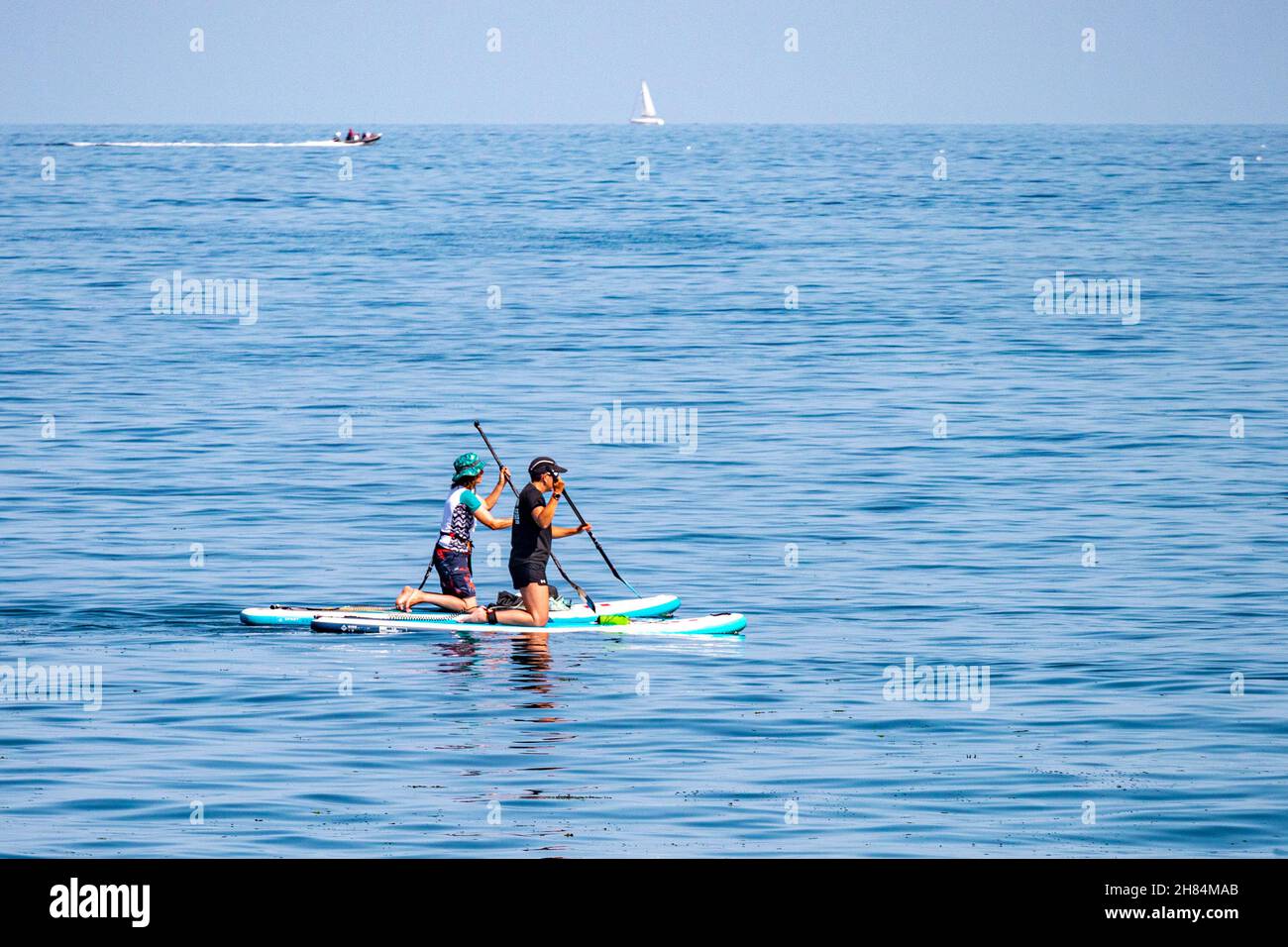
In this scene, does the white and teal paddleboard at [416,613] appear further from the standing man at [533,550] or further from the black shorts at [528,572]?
the black shorts at [528,572]

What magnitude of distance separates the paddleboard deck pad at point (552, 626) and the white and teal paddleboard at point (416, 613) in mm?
33

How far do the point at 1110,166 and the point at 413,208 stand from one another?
72545 millimetres

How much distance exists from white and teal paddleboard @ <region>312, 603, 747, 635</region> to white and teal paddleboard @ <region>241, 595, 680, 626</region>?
2 cm

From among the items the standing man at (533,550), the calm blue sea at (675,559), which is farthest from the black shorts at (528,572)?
the calm blue sea at (675,559)

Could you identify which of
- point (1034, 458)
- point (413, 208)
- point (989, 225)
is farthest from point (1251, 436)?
point (413, 208)

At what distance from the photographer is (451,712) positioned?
16578 millimetres

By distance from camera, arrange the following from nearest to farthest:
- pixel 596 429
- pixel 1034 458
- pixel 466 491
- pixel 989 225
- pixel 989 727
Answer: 1. pixel 989 727
2. pixel 466 491
3. pixel 1034 458
4. pixel 596 429
5. pixel 989 225

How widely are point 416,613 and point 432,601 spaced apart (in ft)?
0.76

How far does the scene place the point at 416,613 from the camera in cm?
2077

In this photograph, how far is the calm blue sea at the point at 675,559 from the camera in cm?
1352

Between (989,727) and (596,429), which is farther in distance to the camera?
(596,429)

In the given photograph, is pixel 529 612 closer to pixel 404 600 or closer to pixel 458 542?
pixel 458 542
